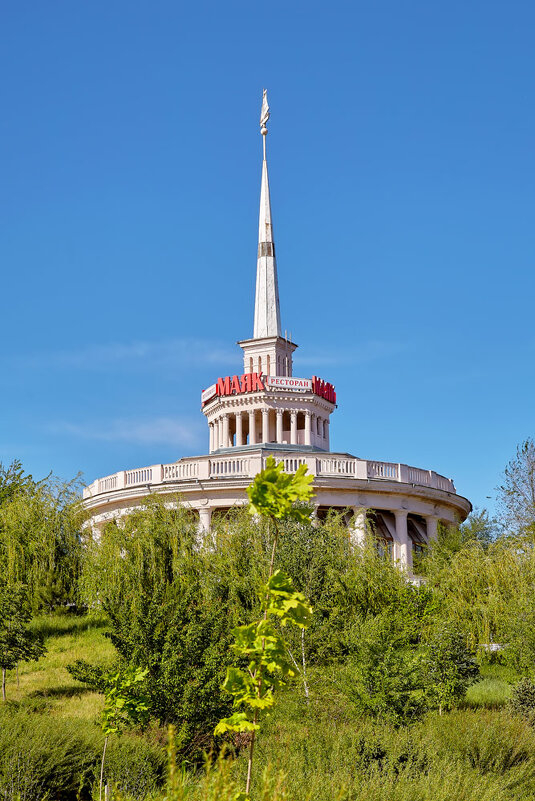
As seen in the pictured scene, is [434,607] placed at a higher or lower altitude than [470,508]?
lower

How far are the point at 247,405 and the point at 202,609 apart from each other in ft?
140

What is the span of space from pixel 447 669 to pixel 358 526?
54.2ft

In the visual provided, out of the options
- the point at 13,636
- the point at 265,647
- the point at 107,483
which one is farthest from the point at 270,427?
the point at 265,647

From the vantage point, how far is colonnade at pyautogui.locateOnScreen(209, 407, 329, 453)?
64.2 meters

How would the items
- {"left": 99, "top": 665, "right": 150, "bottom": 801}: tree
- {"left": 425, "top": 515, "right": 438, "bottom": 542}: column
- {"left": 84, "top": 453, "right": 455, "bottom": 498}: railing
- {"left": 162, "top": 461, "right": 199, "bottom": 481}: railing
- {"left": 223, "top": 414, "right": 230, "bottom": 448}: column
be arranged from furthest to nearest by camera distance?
{"left": 223, "top": 414, "right": 230, "bottom": 448}: column < {"left": 425, "top": 515, "right": 438, "bottom": 542}: column < {"left": 162, "top": 461, "right": 199, "bottom": 481}: railing < {"left": 84, "top": 453, "right": 455, "bottom": 498}: railing < {"left": 99, "top": 665, "right": 150, "bottom": 801}: tree

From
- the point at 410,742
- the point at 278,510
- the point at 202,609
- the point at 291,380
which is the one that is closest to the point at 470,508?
the point at 291,380

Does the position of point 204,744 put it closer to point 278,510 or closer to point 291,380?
point 278,510

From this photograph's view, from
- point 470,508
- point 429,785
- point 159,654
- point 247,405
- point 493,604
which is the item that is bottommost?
point 429,785

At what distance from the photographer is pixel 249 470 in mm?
44562

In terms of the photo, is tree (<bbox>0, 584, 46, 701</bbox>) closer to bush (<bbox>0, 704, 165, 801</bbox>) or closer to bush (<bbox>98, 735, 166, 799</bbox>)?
bush (<bbox>0, 704, 165, 801</bbox>)

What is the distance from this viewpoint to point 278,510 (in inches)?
357

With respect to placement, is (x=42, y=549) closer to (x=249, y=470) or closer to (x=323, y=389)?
(x=249, y=470)

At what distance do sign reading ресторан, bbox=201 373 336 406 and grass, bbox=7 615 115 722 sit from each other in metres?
30.3

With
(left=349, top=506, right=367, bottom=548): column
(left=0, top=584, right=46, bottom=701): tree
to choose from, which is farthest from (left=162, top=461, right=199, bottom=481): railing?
(left=0, top=584, right=46, bottom=701): tree
